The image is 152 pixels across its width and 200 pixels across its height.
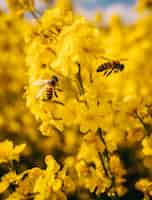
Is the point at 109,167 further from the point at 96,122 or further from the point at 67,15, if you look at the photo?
the point at 67,15

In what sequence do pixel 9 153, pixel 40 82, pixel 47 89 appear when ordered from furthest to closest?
pixel 9 153, pixel 40 82, pixel 47 89

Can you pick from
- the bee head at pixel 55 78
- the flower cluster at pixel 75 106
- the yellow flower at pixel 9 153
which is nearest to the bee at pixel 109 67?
the flower cluster at pixel 75 106

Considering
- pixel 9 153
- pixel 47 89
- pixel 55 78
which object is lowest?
pixel 9 153

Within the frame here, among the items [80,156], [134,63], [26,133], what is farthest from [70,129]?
[80,156]

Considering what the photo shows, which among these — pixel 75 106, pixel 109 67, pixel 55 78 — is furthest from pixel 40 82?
pixel 109 67

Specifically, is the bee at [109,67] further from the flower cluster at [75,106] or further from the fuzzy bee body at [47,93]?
the fuzzy bee body at [47,93]

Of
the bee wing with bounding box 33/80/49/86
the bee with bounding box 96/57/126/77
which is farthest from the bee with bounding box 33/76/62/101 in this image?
the bee with bounding box 96/57/126/77

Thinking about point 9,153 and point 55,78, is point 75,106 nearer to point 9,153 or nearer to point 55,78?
point 55,78

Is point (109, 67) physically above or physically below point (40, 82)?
above

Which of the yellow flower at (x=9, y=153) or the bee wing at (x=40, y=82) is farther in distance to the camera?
the yellow flower at (x=9, y=153)
